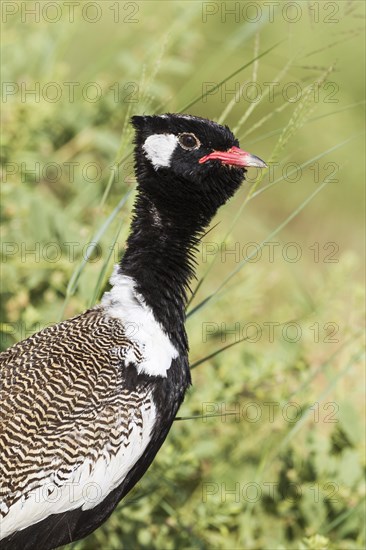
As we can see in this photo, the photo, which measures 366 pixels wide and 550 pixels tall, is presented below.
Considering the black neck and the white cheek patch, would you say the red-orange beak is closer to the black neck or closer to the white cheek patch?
the white cheek patch

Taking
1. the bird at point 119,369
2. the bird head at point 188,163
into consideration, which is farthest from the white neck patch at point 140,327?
the bird head at point 188,163

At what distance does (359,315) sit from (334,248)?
290 cm

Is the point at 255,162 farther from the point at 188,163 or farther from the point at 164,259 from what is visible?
the point at 164,259

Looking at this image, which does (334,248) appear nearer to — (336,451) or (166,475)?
(336,451)

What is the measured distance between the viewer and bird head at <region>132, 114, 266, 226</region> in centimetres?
293

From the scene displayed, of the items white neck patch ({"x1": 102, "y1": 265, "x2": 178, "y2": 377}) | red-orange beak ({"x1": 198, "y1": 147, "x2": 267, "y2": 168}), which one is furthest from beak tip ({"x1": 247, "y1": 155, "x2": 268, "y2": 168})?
white neck patch ({"x1": 102, "y1": 265, "x2": 178, "y2": 377})

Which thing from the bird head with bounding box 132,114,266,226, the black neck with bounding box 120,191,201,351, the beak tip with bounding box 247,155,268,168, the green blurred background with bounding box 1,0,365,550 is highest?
the beak tip with bounding box 247,155,268,168

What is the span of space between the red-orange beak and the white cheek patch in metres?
0.11

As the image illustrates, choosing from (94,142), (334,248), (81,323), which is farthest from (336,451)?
(334,248)

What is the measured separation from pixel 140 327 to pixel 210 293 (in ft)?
2.16

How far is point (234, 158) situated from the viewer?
114 inches

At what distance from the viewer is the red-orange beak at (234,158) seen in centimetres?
288

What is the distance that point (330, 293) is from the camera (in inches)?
151

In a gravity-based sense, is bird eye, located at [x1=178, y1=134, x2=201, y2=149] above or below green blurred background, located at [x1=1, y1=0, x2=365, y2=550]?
above
